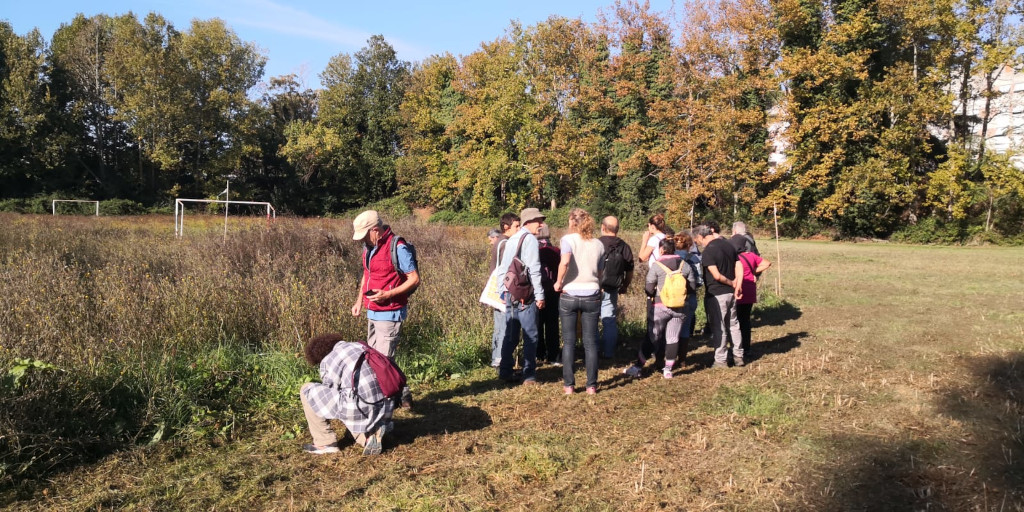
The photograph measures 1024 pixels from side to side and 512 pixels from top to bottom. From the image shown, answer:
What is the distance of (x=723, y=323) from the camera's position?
7.20 metres

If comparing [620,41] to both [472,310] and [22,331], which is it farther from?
[22,331]

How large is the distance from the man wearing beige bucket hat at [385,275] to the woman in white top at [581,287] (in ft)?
→ 5.05

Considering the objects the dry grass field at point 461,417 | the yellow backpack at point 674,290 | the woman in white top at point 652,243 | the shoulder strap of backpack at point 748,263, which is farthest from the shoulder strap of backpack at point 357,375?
the shoulder strap of backpack at point 748,263

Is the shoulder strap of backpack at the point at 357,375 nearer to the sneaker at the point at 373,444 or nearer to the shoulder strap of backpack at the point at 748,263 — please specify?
the sneaker at the point at 373,444

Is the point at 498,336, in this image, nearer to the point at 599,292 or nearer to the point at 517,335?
the point at 517,335

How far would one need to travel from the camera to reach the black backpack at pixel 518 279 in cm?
621

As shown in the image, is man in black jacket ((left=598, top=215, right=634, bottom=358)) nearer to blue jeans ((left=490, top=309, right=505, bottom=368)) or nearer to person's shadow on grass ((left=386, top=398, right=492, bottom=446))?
blue jeans ((left=490, top=309, right=505, bottom=368))

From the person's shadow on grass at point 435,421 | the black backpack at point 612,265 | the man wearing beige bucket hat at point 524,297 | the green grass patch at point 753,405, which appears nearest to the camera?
the person's shadow on grass at point 435,421

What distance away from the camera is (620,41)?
3803 centimetres

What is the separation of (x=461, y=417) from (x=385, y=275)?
1.42 m

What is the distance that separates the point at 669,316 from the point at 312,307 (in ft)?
13.0

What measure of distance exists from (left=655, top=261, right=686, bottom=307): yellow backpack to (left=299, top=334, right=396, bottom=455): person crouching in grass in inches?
131

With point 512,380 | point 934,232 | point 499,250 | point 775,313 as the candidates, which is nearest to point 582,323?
point 512,380

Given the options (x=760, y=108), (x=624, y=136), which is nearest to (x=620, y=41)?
(x=624, y=136)
